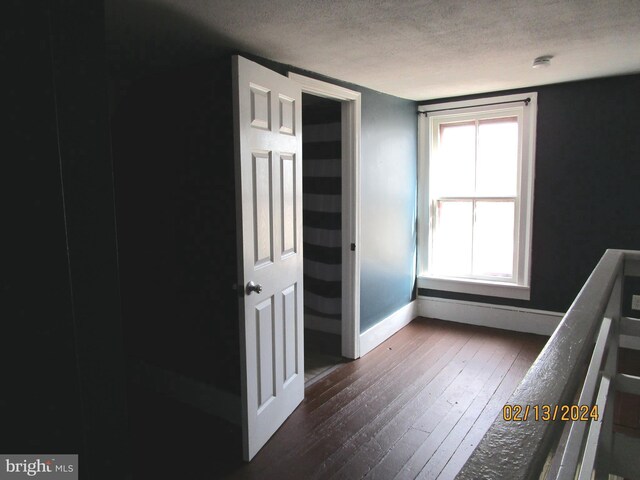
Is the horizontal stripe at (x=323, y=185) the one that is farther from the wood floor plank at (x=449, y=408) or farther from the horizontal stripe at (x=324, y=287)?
the wood floor plank at (x=449, y=408)

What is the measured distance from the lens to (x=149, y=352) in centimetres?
322

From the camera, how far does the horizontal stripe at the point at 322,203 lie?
3996 millimetres

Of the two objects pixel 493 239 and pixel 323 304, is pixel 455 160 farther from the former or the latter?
pixel 323 304

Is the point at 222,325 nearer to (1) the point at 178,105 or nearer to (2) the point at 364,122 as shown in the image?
(1) the point at 178,105

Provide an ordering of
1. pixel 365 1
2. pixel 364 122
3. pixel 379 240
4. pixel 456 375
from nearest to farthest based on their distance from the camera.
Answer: pixel 365 1
pixel 456 375
pixel 364 122
pixel 379 240

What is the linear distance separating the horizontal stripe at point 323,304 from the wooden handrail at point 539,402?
3137mm

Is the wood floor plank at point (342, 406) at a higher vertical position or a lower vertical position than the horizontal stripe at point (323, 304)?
lower

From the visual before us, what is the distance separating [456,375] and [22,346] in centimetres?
289

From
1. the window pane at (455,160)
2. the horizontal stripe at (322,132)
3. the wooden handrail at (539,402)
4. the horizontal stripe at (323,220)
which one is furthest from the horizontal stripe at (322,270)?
the wooden handrail at (539,402)

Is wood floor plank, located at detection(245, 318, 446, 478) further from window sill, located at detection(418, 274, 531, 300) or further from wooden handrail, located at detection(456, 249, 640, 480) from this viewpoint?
wooden handrail, located at detection(456, 249, 640, 480)

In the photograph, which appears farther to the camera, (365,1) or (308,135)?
(308,135)

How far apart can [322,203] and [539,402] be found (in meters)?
3.56

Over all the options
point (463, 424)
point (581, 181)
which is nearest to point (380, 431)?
point (463, 424)

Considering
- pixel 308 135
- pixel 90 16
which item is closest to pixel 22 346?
pixel 90 16
